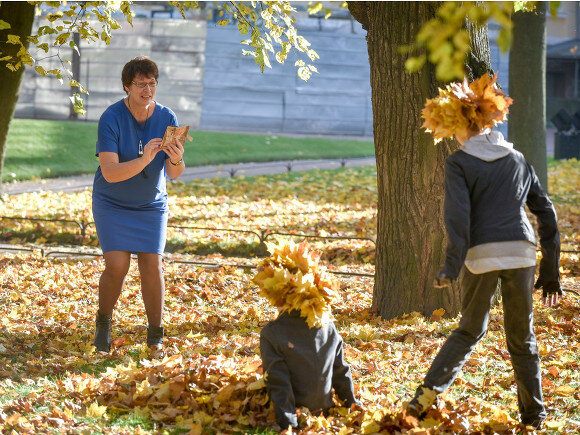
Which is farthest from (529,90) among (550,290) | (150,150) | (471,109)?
(471,109)

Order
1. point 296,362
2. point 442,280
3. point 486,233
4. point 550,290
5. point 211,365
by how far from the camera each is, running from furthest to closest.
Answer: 1. point 211,365
2. point 550,290
3. point 296,362
4. point 486,233
5. point 442,280

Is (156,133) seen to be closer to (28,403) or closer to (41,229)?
(28,403)

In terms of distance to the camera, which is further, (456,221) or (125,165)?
(125,165)

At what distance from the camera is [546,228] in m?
4.39

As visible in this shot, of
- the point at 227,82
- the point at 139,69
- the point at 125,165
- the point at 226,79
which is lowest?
the point at 125,165

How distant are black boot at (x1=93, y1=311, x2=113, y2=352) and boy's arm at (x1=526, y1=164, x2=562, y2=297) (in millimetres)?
2901

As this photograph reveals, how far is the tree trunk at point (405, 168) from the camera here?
22.0ft

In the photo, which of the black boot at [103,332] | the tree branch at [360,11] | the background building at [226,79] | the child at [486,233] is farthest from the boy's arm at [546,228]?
the background building at [226,79]

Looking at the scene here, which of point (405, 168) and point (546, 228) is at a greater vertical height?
point (405, 168)

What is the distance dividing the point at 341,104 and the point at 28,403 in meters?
30.0

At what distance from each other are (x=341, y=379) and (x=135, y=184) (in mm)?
2008

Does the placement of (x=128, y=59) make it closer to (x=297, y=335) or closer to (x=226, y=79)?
(x=226, y=79)

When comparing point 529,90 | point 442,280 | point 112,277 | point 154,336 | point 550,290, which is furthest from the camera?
point 529,90

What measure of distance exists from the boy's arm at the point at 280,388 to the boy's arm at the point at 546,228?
139 cm
